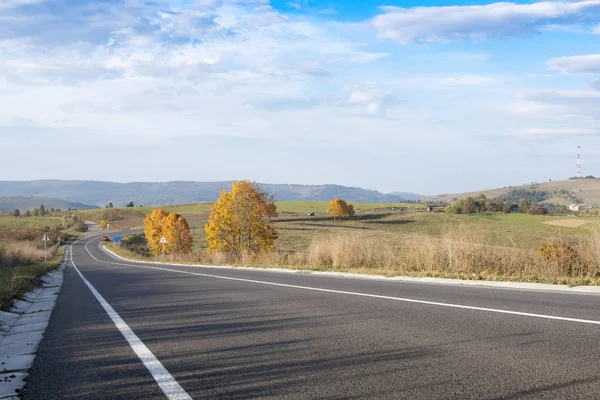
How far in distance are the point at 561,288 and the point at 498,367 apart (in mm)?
6725

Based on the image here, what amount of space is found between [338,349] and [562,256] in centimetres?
901

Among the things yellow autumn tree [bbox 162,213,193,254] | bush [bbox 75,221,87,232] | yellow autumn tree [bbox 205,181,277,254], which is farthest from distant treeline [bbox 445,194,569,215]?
bush [bbox 75,221,87,232]

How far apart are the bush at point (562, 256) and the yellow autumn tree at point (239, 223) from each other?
3523 cm

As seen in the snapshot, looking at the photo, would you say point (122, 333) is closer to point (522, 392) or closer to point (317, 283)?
point (522, 392)

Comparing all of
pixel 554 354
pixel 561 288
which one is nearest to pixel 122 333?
pixel 554 354

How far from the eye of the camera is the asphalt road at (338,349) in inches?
180

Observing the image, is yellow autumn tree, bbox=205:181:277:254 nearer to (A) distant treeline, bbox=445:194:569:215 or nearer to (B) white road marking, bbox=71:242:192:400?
(B) white road marking, bbox=71:242:192:400

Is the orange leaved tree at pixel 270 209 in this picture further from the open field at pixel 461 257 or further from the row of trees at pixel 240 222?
the open field at pixel 461 257

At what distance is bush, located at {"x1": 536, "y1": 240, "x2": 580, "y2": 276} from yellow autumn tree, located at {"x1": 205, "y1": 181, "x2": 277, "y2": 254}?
35226 mm

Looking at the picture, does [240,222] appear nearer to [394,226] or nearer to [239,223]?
[239,223]

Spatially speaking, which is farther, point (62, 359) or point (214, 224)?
point (214, 224)

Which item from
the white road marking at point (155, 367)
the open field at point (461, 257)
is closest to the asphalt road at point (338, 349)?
the white road marking at point (155, 367)

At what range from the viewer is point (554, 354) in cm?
537

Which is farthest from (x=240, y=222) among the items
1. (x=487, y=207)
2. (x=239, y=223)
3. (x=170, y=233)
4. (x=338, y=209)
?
(x=487, y=207)
